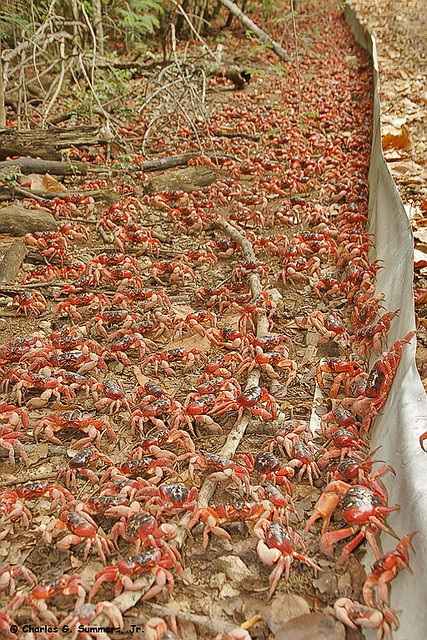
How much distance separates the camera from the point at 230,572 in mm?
2471

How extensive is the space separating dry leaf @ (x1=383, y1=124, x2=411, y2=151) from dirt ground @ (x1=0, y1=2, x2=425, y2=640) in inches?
8.0

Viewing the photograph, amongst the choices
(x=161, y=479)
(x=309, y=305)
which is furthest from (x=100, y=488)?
(x=309, y=305)

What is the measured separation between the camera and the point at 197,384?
12.6 ft

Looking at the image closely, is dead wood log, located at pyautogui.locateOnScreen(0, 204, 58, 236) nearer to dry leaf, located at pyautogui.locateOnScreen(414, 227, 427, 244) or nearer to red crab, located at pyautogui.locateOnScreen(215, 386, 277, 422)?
red crab, located at pyautogui.locateOnScreen(215, 386, 277, 422)

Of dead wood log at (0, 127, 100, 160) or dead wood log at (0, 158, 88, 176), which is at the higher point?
dead wood log at (0, 127, 100, 160)

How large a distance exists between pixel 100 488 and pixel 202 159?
5.82m

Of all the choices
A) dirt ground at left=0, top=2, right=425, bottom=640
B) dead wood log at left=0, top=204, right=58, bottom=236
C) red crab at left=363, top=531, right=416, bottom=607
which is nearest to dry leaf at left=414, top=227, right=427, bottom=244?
dirt ground at left=0, top=2, right=425, bottom=640

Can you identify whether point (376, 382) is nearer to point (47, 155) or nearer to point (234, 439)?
point (234, 439)

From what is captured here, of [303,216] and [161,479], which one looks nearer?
[161,479]

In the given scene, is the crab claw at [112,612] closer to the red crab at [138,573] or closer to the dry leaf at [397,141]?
the red crab at [138,573]

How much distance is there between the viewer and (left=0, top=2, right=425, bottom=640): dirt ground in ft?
7.86

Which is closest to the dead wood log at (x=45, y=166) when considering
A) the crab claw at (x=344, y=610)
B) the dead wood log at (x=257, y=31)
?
the dead wood log at (x=257, y=31)

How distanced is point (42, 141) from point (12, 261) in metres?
2.62

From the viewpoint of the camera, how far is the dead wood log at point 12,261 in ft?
16.9
